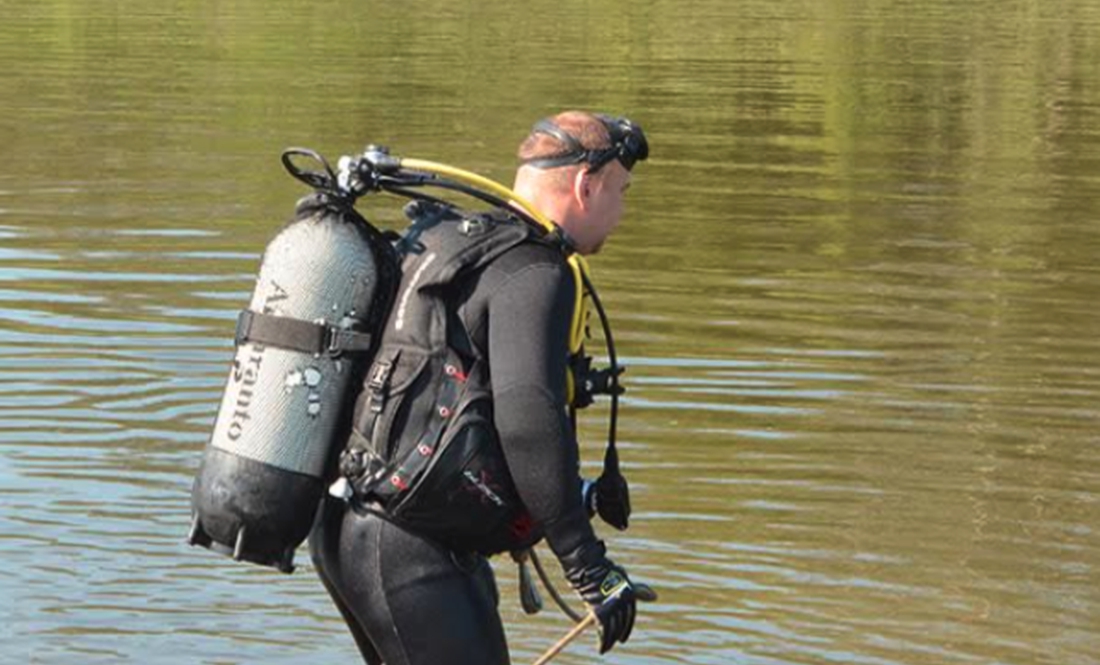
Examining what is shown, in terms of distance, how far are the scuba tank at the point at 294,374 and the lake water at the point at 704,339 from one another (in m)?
2.84

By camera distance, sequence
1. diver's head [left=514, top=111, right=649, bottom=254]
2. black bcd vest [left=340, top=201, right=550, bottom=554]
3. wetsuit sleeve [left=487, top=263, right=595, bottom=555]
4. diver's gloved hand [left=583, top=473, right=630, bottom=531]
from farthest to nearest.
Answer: diver's gloved hand [left=583, top=473, right=630, bottom=531], diver's head [left=514, top=111, right=649, bottom=254], black bcd vest [left=340, top=201, right=550, bottom=554], wetsuit sleeve [left=487, top=263, right=595, bottom=555]

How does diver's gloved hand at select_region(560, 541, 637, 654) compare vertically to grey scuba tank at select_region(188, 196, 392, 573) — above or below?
below

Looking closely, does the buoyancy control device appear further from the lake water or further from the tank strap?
the lake water

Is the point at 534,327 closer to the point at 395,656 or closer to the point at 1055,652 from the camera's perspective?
the point at 395,656

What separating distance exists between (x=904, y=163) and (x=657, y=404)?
11458mm

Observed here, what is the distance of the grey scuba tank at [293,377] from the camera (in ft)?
18.6

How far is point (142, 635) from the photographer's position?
343 inches

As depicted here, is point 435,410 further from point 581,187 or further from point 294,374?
point 581,187

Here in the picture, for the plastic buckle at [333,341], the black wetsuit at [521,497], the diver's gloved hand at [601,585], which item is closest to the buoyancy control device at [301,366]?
the plastic buckle at [333,341]

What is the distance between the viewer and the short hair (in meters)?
5.73

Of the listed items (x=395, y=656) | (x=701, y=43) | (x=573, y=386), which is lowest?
(x=701, y=43)

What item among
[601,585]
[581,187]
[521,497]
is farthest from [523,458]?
[581,187]

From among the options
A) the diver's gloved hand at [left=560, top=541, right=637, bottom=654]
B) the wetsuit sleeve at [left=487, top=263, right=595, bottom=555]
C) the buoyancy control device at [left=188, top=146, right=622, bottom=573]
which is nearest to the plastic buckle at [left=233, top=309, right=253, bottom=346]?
the buoyancy control device at [left=188, top=146, right=622, bottom=573]

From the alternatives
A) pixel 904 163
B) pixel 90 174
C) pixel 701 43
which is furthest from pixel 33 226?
pixel 701 43
